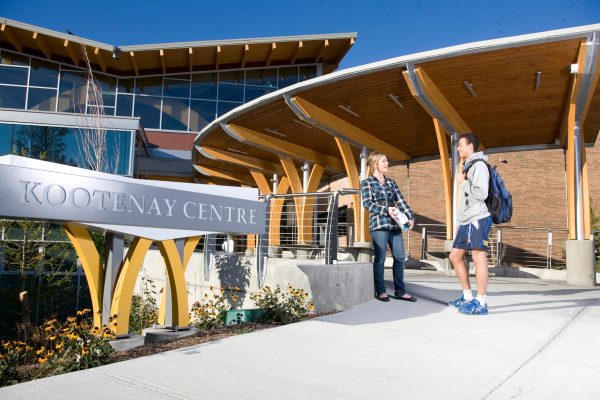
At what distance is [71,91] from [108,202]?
26.4 m

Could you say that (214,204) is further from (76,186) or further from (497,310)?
(497,310)

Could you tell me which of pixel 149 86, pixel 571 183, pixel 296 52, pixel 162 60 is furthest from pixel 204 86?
pixel 571 183

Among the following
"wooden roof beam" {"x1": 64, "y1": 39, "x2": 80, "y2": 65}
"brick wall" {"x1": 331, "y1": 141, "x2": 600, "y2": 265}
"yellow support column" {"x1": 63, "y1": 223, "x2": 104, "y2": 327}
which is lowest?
"yellow support column" {"x1": 63, "y1": 223, "x2": 104, "y2": 327}

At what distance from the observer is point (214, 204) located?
13.8 feet

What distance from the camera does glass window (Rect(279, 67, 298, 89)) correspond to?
95.8 feet

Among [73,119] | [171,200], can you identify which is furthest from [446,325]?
[73,119]

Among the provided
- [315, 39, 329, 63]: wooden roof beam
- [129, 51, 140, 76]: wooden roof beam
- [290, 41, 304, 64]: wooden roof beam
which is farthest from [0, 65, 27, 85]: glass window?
[315, 39, 329, 63]: wooden roof beam

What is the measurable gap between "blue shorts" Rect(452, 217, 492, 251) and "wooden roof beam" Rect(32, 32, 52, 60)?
82.9 feet

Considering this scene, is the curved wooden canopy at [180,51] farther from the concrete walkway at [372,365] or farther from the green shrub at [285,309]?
the concrete walkway at [372,365]

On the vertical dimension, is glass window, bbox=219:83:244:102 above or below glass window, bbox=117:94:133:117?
above

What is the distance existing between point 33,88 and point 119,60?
454 cm

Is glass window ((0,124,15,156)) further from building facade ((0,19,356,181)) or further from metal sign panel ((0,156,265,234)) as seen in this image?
metal sign panel ((0,156,265,234))

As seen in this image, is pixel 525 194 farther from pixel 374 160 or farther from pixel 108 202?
pixel 108 202

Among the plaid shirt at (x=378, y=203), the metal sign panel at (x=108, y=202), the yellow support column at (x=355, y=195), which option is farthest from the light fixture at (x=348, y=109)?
the metal sign panel at (x=108, y=202)
